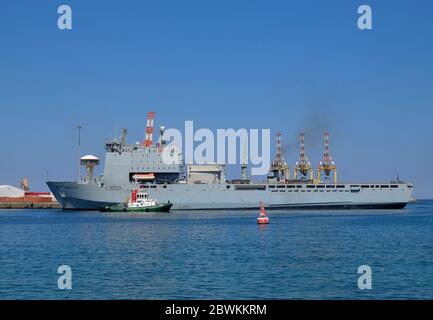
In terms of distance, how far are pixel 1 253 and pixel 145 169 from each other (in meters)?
45.7

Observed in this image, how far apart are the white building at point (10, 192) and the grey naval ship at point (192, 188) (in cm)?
4421

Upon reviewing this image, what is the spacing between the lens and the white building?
395 ft

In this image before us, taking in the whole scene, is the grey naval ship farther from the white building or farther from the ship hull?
the white building

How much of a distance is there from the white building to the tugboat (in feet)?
175

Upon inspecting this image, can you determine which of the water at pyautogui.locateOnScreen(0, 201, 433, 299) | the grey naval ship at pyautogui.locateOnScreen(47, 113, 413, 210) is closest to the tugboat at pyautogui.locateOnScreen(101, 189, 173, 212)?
the grey naval ship at pyautogui.locateOnScreen(47, 113, 413, 210)

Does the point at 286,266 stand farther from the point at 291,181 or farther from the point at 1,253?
the point at 291,181

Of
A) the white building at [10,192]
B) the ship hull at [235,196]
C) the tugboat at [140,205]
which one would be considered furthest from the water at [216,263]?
the white building at [10,192]

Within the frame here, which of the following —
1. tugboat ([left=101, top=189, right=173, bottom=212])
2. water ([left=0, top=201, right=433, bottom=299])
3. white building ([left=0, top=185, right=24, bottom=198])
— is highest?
white building ([left=0, top=185, right=24, bottom=198])

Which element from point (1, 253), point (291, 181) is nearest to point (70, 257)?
point (1, 253)

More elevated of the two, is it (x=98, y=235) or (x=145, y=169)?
(x=145, y=169)

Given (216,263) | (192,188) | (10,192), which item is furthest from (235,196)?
(10,192)

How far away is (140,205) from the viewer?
7225cm

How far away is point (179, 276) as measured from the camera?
75.6ft

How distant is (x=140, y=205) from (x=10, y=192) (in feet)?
189
